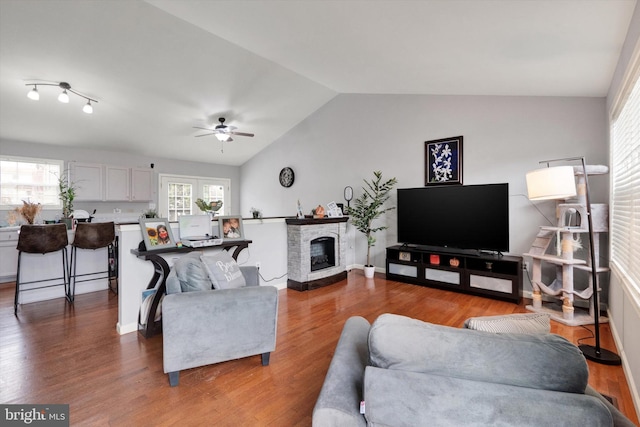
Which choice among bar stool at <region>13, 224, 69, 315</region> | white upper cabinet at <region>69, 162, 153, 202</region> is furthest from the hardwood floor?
white upper cabinet at <region>69, 162, 153, 202</region>

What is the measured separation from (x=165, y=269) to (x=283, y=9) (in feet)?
8.68

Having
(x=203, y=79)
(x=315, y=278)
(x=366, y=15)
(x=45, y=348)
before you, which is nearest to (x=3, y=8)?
(x=203, y=79)

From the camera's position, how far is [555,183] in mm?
2477

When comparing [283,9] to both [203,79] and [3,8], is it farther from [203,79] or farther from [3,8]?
[3,8]

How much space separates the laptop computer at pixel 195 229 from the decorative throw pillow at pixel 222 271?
2.28 ft

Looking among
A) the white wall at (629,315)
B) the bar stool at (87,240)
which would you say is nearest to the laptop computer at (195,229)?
the bar stool at (87,240)

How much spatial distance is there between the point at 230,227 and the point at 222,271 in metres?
1.21

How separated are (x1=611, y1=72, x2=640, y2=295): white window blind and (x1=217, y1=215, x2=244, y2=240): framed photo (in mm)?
3410

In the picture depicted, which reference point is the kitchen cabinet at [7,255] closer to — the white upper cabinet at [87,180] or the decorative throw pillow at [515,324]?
the white upper cabinet at [87,180]

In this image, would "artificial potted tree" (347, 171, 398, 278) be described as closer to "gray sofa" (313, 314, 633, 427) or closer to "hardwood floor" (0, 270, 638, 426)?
"hardwood floor" (0, 270, 638, 426)

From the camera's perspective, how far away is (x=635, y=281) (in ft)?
6.34

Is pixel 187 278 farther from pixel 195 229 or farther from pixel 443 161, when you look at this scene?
pixel 443 161

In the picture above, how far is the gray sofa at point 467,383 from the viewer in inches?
31.5

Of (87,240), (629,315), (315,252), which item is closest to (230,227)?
(315,252)
